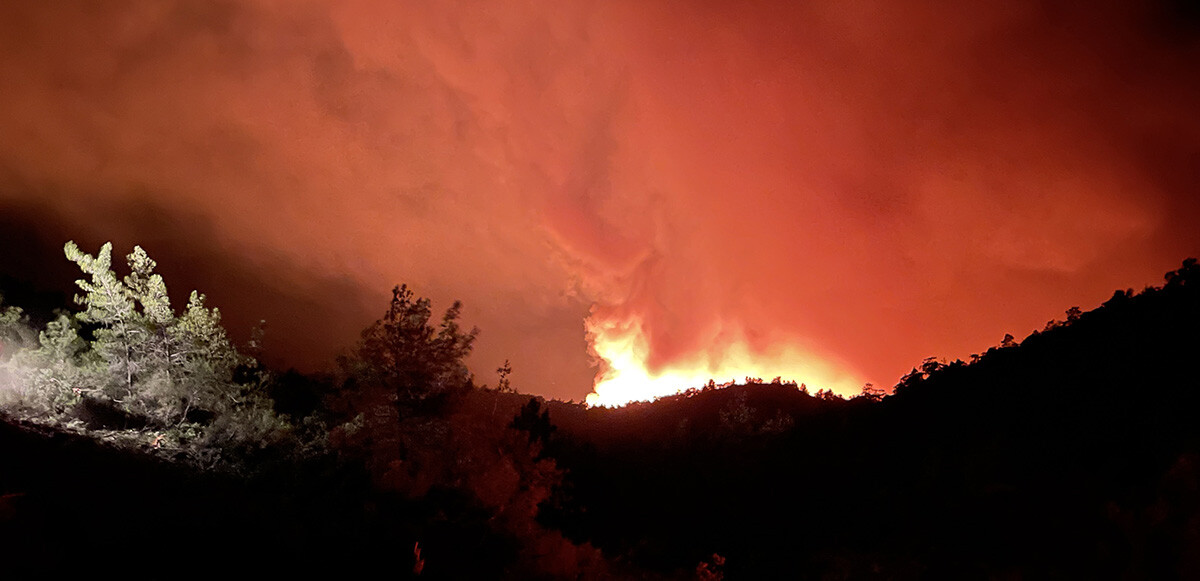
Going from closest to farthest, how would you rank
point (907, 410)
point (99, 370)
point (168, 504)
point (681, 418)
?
point (168, 504) → point (99, 370) → point (907, 410) → point (681, 418)

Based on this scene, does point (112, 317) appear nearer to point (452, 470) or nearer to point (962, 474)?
point (452, 470)

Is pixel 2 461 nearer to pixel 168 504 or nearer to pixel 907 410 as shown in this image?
pixel 168 504

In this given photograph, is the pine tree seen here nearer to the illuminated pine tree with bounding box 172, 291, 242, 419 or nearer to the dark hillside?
the illuminated pine tree with bounding box 172, 291, 242, 419

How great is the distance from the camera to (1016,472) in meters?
36.7

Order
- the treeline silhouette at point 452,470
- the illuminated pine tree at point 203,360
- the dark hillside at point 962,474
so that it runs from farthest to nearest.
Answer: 1. the dark hillside at point 962,474
2. the illuminated pine tree at point 203,360
3. the treeline silhouette at point 452,470

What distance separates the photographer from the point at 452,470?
26094mm

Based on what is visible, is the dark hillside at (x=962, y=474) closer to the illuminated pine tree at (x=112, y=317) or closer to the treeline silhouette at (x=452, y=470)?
Answer: the treeline silhouette at (x=452, y=470)

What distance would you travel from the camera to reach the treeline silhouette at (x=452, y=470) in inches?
785

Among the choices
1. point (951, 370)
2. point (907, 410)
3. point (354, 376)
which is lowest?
point (354, 376)

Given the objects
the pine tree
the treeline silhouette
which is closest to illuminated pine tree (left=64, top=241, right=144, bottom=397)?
the treeline silhouette

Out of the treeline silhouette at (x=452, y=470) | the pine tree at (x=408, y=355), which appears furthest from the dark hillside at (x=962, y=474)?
the pine tree at (x=408, y=355)

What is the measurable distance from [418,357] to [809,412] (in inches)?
2117

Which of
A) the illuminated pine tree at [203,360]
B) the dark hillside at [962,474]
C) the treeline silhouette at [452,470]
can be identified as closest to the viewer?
the treeline silhouette at [452,470]

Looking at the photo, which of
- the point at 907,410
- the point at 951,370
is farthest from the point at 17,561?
the point at 951,370
